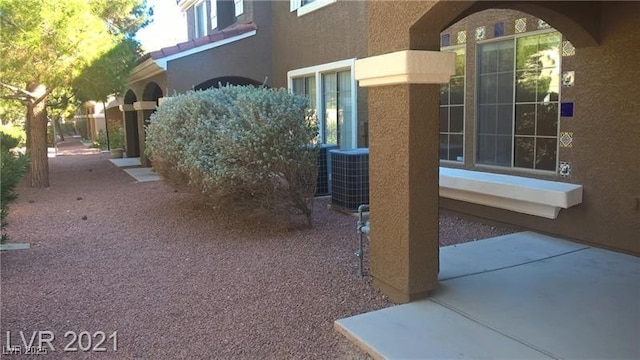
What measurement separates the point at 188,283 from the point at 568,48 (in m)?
5.18

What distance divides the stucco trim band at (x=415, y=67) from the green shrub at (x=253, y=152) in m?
2.54

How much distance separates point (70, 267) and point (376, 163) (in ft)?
12.5

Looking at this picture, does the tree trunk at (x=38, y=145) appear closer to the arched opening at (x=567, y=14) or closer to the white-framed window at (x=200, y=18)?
the white-framed window at (x=200, y=18)

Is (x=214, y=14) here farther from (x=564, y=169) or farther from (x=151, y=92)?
(x=564, y=169)

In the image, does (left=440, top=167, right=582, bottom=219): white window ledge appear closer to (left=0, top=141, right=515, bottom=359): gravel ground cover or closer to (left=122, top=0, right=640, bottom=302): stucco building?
(left=122, top=0, right=640, bottom=302): stucco building

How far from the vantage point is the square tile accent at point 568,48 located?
6.38 meters

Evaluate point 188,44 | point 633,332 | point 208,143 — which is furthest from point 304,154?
point 188,44

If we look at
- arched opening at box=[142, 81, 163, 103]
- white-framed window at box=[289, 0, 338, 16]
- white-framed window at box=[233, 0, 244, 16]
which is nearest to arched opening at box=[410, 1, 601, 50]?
white-framed window at box=[289, 0, 338, 16]

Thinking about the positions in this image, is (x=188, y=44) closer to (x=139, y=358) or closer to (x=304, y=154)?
(x=304, y=154)

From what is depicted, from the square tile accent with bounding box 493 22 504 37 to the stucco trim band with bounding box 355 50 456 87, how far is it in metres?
3.15

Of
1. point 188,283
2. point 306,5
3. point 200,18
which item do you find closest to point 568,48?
point 188,283

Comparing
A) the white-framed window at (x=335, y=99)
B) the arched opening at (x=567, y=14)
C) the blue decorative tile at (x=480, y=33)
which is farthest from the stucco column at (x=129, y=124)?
the arched opening at (x=567, y=14)

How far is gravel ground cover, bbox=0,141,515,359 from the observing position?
14.0 ft

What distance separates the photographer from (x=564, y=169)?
6656mm
